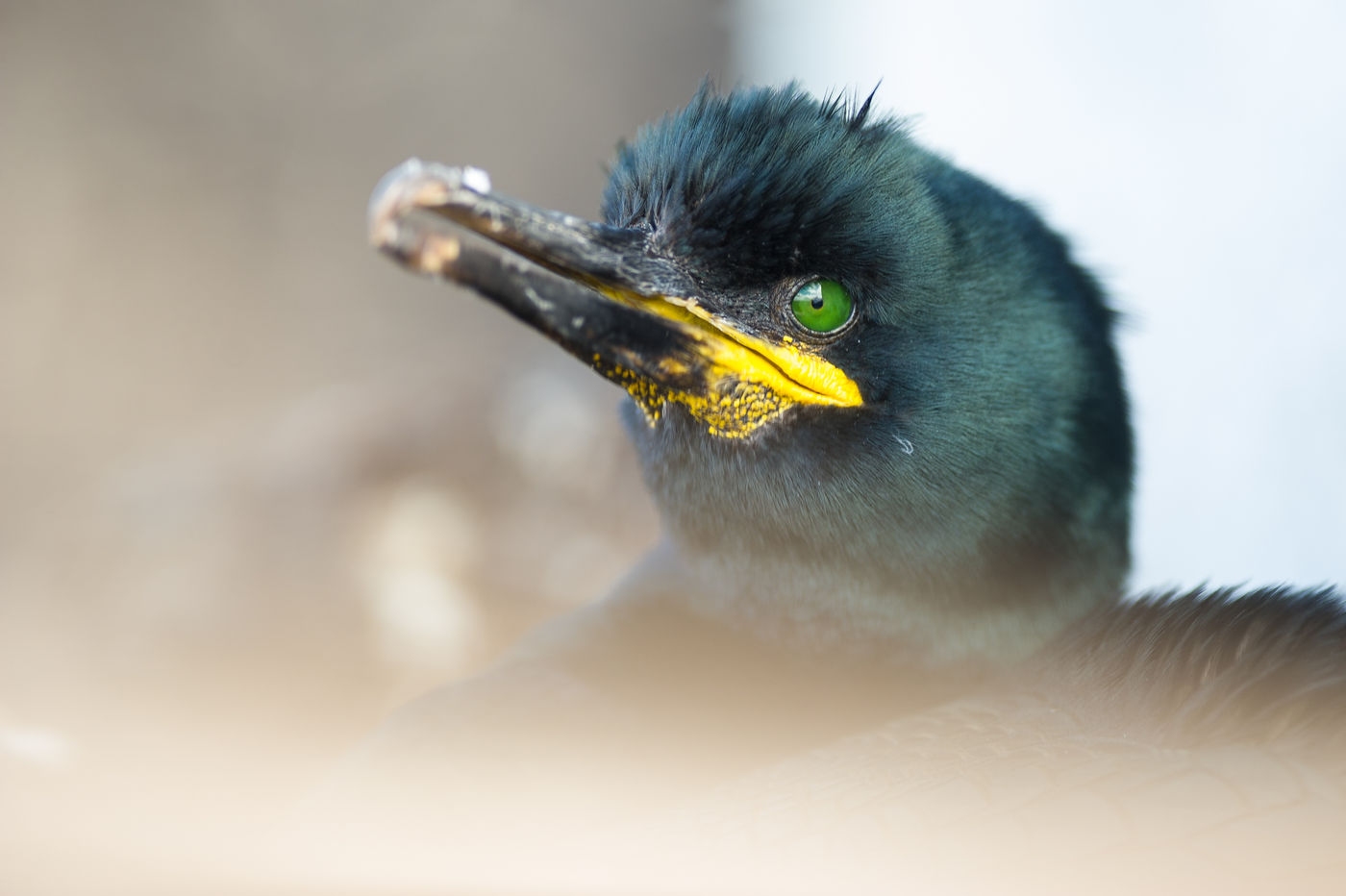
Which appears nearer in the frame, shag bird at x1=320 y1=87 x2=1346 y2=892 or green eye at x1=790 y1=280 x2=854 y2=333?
shag bird at x1=320 y1=87 x2=1346 y2=892

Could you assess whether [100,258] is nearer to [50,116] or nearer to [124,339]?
[124,339]

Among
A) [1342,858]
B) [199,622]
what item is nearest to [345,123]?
[199,622]

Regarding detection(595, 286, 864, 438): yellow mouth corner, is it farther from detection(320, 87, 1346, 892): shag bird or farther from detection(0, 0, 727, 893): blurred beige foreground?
detection(0, 0, 727, 893): blurred beige foreground

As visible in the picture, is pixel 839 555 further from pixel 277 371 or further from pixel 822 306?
pixel 277 371

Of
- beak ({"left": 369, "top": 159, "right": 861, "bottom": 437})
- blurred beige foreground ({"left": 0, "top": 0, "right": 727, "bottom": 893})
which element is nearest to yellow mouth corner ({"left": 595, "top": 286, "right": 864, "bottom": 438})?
beak ({"left": 369, "top": 159, "right": 861, "bottom": 437})

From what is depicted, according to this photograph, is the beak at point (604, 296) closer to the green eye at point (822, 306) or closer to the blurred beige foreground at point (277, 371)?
the green eye at point (822, 306)

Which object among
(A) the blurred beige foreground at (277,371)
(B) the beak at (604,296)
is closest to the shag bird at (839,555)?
(B) the beak at (604,296)
